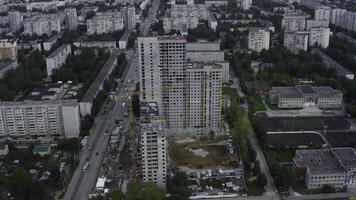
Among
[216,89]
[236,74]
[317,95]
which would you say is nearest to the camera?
[216,89]

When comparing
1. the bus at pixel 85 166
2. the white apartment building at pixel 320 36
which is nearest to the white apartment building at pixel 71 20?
the white apartment building at pixel 320 36

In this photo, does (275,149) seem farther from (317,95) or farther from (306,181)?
(317,95)

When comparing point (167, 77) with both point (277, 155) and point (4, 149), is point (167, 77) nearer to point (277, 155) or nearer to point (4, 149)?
point (277, 155)

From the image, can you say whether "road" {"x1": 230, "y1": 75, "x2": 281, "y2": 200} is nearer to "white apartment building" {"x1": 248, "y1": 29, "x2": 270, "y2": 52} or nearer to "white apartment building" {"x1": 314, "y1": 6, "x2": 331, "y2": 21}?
"white apartment building" {"x1": 248, "y1": 29, "x2": 270, "y2": 52}

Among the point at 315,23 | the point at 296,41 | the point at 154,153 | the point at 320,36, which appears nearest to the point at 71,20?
the point at 296,41

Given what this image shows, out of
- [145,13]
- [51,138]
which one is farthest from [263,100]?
[145,13]

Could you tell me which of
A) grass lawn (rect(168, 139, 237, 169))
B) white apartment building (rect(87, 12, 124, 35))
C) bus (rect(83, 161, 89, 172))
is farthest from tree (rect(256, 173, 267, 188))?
white apartment building (rect(87, 12, 124, 35))
